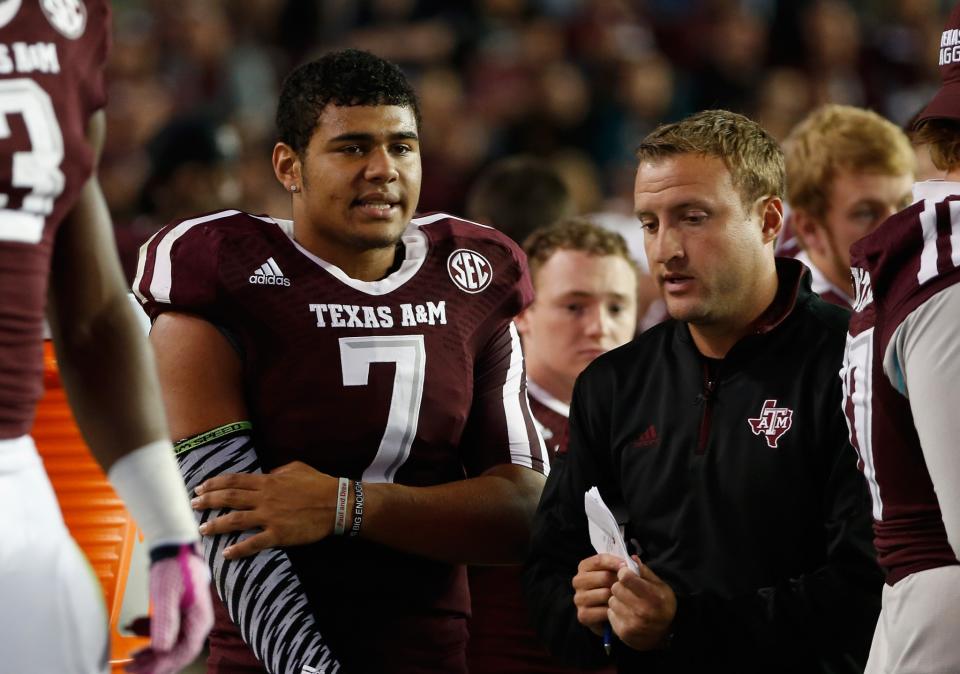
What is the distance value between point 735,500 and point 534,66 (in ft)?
21.3

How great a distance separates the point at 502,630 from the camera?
328 centimetres

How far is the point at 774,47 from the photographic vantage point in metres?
9.12

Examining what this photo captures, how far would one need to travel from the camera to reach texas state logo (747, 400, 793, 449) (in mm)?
2557

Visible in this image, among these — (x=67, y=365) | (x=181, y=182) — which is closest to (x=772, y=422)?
(x=67, y=365)

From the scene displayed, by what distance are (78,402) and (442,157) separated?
253 inches

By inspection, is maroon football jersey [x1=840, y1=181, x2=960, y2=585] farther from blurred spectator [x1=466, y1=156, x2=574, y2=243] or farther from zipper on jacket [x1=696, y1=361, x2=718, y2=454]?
blurred spectator [x1=466, y1=156, x2=574, y2=243]

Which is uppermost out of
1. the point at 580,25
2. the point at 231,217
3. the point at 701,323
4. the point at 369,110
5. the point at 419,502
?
the point at 580,25

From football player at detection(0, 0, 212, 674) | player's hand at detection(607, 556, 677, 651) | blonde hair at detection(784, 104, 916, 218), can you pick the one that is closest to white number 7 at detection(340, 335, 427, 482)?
player's hand at detection(607, 556, 677, 651)

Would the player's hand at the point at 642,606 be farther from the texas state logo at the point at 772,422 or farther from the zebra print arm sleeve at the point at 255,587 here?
the zebra print arm sleeve at the point at 255,587

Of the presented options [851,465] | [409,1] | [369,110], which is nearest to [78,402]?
[369,110]

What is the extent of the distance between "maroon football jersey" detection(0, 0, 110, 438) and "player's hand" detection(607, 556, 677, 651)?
1.08 meters

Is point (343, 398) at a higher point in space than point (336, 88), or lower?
lower

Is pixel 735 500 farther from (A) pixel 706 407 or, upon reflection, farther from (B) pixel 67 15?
(B) pixel 67 15

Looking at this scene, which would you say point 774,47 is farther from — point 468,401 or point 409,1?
point 468,401
